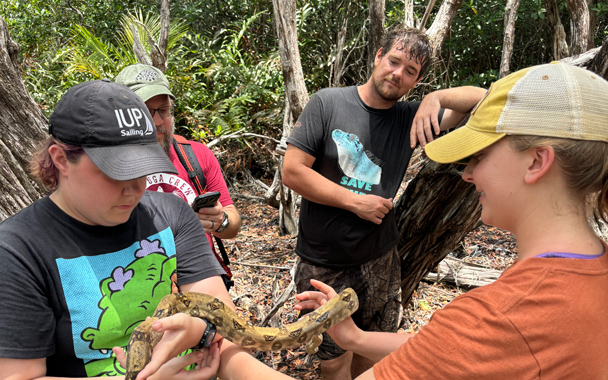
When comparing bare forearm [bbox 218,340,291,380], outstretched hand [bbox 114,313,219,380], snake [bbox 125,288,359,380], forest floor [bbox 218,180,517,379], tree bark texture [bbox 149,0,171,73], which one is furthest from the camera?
tree bark texture [bbox 149,0,171,73]

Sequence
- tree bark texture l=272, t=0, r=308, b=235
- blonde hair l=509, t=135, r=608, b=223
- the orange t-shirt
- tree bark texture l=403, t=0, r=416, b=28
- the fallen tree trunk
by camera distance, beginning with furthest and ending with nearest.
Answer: tree bark texture l=403, t=0, r=416, b=28, the fallen tree trunk, tree bark texture l=272, t=0, r=308, b=235, blonde hair l=509, t=135, r=608, b=223, the orange t-shirt

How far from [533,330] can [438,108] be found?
2.06 meters

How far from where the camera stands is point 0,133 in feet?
9.80

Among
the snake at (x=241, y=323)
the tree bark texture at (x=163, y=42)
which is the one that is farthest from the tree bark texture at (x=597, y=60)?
the tree bark texture at (x=163, y=42)

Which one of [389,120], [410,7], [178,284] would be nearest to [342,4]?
→ [410,7]

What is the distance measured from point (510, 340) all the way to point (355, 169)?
85.1 inches

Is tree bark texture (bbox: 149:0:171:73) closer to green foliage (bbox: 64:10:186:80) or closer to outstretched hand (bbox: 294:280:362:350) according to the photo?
green foliage (bbox: 64:10:186:80)

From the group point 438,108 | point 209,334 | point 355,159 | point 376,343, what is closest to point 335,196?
point 355,159

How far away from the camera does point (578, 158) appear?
1.41 metres

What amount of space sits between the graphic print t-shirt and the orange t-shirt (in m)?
1.97

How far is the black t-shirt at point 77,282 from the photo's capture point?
160cm

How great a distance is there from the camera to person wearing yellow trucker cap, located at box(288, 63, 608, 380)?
4.27 ft

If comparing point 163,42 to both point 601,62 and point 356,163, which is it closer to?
point 356,163

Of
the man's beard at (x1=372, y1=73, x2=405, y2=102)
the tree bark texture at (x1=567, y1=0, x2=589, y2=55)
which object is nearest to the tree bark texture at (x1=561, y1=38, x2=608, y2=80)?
the man's beard at (x1=372, y1=73, x2=405, y2=102)
